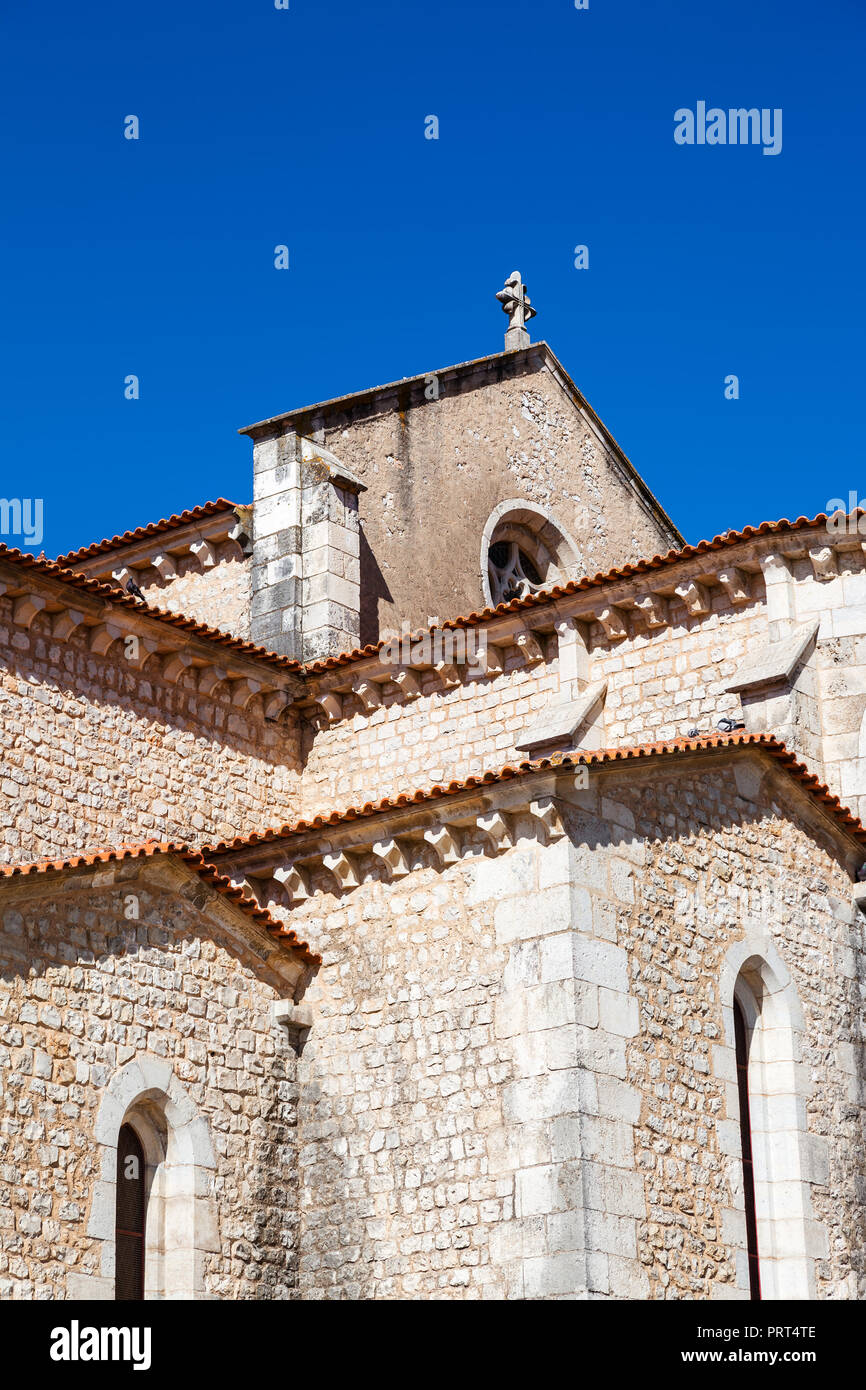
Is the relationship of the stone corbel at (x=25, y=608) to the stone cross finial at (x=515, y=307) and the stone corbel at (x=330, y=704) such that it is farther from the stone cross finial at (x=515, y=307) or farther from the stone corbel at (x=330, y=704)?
the stone cross finial at (x=515, y=307)

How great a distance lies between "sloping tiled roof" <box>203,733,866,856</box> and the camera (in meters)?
14.1

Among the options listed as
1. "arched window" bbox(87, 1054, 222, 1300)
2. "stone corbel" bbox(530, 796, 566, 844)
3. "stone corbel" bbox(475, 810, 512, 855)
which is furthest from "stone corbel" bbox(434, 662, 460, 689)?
"arched window" bbox(87, 1054, 222, 1300)

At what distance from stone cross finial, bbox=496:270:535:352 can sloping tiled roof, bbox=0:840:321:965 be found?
9.45m

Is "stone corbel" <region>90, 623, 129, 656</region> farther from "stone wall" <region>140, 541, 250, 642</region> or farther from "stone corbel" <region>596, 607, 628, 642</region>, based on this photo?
"stone corbel" <region>596, 607, 628, 642</region>

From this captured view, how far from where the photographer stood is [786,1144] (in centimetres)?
1498

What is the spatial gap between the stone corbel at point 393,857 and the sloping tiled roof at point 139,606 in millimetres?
3877

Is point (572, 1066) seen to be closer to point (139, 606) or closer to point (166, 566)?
point (139, 606)

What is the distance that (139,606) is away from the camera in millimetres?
17766

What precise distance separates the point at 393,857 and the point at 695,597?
173 inches

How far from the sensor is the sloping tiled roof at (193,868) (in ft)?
43.1

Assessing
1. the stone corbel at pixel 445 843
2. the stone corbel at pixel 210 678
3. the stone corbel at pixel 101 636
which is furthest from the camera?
the stone corbel at pixel 210 678

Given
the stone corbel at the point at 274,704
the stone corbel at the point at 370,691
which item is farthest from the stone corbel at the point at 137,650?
the stone corbel at the point at 370,691

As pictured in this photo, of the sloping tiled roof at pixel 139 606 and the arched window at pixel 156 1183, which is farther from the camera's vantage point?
the sloping tiled roof at pixel 139 606

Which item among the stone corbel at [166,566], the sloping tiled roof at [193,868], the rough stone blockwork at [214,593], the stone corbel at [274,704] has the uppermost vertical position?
the stone corbel at [166,566]
